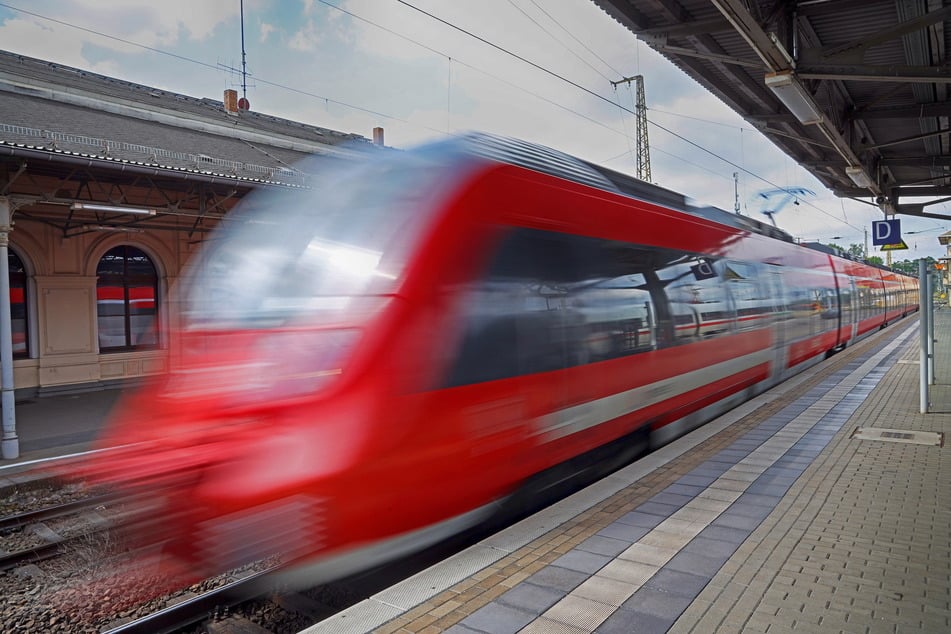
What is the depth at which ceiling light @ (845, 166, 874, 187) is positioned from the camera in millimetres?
9539

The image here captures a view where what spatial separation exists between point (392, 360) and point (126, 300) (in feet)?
43.2

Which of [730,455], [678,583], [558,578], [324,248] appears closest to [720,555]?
[678,583]

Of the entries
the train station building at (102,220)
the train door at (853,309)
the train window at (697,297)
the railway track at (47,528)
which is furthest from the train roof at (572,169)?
the train door at (853,309)

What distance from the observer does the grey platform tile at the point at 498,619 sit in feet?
9.75

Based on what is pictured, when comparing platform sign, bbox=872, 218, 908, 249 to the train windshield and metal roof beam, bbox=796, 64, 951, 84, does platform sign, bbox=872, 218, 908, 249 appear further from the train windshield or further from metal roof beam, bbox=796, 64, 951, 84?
the train windshield

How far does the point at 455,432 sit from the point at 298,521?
109cm

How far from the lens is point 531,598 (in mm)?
3270

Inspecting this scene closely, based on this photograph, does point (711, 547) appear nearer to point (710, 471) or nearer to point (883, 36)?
point (710, 471)

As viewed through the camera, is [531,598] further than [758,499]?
No

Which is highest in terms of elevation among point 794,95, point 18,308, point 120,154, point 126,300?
point 120,154

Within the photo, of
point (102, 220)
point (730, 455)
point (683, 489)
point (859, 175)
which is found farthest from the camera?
point (102, 220)

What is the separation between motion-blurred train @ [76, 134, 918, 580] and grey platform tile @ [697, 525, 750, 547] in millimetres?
1282

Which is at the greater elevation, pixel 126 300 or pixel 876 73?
pixel 876 73

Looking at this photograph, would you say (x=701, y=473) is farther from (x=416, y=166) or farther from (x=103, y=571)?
(x=103, y=571)
